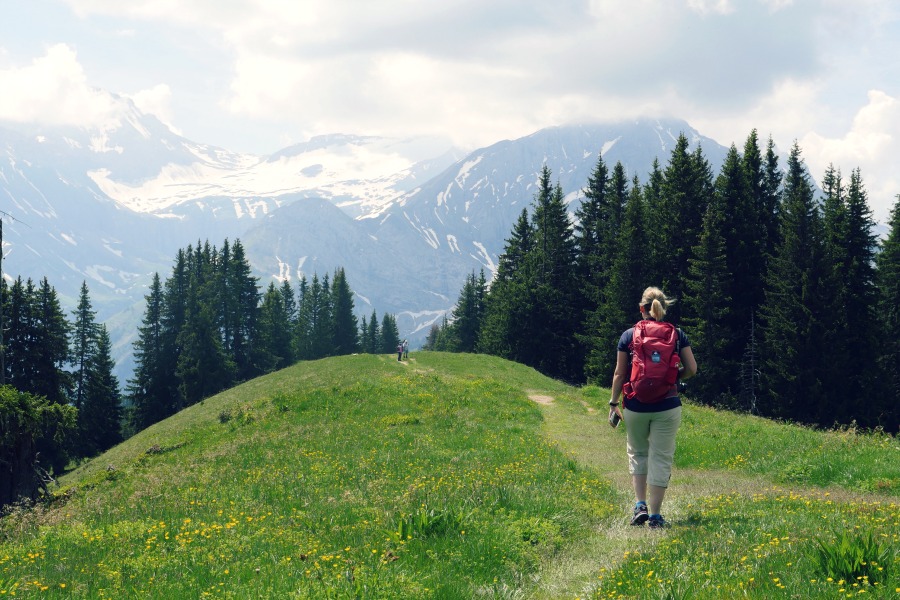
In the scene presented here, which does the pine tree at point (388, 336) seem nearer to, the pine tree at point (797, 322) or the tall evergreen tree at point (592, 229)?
the tall evergreen tree at point (592, 229)

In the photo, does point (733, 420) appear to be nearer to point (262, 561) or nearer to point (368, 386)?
point (368, 386)

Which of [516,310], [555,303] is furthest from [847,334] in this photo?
[516,310]

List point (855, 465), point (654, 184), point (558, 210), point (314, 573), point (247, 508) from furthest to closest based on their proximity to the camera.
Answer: point (558, 210) → point (654, 184) → point (855, 465) → point (247, 508) → point (314, 573)

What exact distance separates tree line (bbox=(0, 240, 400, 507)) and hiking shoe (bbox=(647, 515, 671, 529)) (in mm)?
19335

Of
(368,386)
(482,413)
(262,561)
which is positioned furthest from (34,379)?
(262,561)

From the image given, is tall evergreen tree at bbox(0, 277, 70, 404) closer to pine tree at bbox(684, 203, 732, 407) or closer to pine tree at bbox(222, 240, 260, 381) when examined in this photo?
pine tree at bbox(222, 240, 260, 381)

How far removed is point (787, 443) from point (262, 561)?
13.1 metres

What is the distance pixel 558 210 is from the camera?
6669cm

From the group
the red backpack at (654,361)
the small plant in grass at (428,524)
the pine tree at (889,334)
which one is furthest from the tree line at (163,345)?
the pine tree at (889,334)

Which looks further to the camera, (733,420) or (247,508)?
(733,420)

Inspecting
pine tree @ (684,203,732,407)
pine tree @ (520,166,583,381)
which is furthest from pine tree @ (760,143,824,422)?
pine tree @ (520,166,583,381)

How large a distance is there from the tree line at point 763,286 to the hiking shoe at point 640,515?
35.4m

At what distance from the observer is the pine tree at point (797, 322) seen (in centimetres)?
4019

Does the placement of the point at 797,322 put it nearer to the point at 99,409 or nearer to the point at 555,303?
the point at 555,303
